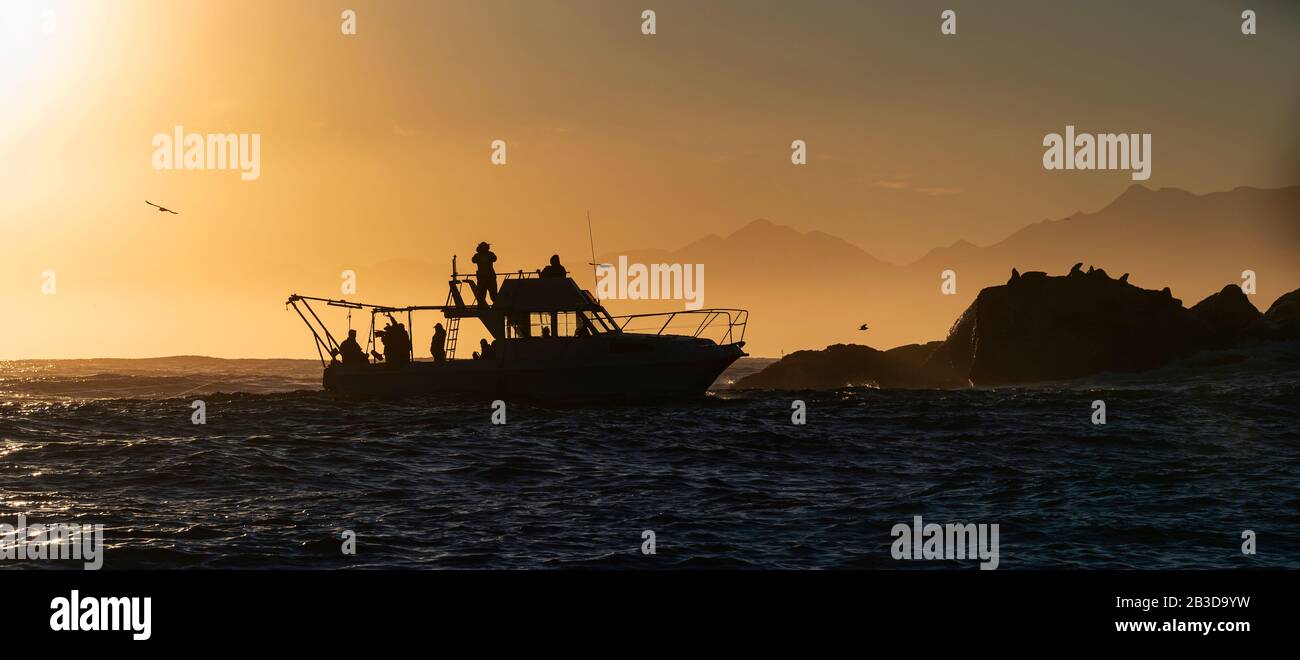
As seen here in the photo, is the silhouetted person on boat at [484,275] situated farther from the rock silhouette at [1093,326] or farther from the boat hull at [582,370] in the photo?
the rock silhouette at [1093,326]

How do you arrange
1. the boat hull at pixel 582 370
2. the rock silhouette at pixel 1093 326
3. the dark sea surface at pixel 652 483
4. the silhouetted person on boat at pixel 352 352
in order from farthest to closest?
1. the rock silhouette at pixel 1093 326
2. the silhouetted person on boat at pixel 352 352
3. the boat hull at pixel 582 370
4. the dark sea surface at pixel 652 483

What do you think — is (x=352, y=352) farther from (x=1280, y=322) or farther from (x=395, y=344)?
(x=1280, y=322)

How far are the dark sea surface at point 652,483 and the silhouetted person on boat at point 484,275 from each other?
462 cm

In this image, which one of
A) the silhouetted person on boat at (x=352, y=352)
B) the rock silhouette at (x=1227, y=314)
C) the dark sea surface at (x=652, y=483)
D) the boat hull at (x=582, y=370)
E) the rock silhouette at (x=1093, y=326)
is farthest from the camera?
the rock silhouette at (x=1227, y=314)

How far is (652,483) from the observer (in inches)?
884

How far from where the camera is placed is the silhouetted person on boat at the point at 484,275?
43.8m

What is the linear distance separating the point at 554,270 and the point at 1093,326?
43.1m

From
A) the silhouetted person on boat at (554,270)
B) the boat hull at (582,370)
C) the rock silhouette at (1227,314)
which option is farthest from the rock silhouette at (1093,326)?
the silhouetted person on boat at (554,270)

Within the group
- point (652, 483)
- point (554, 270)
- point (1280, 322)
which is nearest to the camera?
point (652, 483)

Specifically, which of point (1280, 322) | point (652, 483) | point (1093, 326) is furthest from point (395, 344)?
point (1280, 322)
